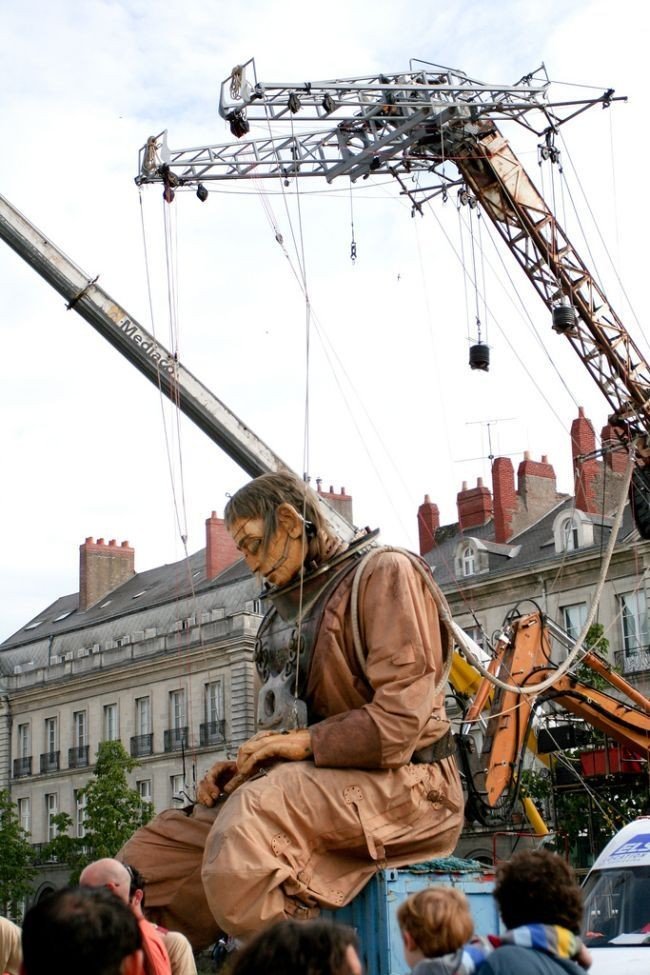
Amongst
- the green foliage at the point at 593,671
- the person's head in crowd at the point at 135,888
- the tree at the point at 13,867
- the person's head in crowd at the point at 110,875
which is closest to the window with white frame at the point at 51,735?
the tree at the point at 13,867

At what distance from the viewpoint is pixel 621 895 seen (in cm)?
998

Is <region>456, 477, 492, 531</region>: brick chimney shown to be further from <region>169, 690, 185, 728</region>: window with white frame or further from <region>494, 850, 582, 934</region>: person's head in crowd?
<region>494, 850, 582, 934</region>: person's head in crowd

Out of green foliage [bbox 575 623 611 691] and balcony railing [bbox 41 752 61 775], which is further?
balcony railing [bbox 41 752 61 775]

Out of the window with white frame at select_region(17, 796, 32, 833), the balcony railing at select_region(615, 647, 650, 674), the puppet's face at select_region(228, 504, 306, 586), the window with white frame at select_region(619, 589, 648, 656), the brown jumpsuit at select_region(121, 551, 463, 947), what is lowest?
the brown jumpsuit at select_region(121, 551, 463, 947)

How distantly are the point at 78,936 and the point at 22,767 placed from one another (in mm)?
62726

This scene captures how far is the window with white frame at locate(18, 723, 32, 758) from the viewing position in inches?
2510

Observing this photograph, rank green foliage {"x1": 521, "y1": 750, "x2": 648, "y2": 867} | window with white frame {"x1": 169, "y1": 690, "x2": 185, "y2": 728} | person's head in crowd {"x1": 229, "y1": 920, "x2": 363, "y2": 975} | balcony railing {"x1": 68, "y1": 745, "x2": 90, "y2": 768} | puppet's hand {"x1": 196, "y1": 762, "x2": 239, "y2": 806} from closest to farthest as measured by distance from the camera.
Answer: person's head in crowd {"x1": 229, "y1": 920, "x2": 363, "y2": 975} → puppet's hand {"x1": 196, "y1": 762, "x2": 239, "y2": 806} → green foliage {"x1": 521, "y1": 750, "x2": 648, "y2": 867} → window with white frame {"x1": 169, "y1": 690, "x2": 185, "y2": 728} → balcony railing {"x1": 68, "y1": 745, "x2": 90, "y2": 768}

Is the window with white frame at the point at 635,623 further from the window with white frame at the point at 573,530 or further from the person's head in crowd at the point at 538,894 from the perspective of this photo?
the person's head in crowd at the point at 538,894

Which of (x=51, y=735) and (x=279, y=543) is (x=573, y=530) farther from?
(x=279, y=543)

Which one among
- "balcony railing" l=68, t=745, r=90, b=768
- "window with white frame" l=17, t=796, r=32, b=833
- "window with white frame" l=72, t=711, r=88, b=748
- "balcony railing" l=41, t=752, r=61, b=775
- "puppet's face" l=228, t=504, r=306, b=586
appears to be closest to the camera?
"puppet's face" l=228, t=504, r=306, b=586

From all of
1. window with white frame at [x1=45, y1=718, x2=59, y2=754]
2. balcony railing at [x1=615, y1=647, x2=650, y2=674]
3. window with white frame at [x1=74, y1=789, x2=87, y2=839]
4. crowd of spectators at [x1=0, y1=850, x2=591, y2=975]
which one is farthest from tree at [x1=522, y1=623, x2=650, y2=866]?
window with white frame at [x1=45, y1=718, x2=59, y2=754]

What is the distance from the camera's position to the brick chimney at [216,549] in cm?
6156

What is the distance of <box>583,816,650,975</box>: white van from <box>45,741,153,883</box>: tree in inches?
1300

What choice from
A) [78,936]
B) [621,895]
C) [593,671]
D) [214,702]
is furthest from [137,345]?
[214,702]
